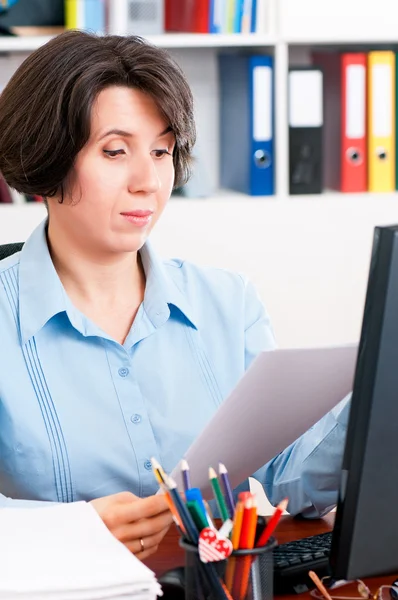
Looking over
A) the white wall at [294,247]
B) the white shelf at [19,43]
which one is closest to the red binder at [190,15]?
the white shelf at [19,43]

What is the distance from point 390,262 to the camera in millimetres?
745

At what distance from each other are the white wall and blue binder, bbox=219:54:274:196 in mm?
88

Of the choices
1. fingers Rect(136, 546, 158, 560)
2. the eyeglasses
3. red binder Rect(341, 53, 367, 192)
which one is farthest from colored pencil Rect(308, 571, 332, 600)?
red binder Rect(341, 53, 367, 192)

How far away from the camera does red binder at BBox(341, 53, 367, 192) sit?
2.72 metres

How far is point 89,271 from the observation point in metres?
1.46

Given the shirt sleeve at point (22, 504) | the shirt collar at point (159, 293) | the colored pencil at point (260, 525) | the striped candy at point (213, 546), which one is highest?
the shirt collar at point (159, 293)

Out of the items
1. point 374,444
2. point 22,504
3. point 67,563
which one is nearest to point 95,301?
point 22,504

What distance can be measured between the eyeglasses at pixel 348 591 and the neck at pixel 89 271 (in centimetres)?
59

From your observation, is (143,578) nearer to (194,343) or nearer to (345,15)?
(194,343)

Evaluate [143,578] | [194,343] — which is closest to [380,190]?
[194,343]

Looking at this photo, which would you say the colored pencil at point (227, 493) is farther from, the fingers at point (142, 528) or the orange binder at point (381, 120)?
the orange binder at point (381, 120)

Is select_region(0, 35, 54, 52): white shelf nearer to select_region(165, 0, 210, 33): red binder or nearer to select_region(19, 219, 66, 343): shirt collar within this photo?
select_region(165, 0, 210, 33): red binder

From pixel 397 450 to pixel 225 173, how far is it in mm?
2286

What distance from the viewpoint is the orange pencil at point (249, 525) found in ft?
2.86
